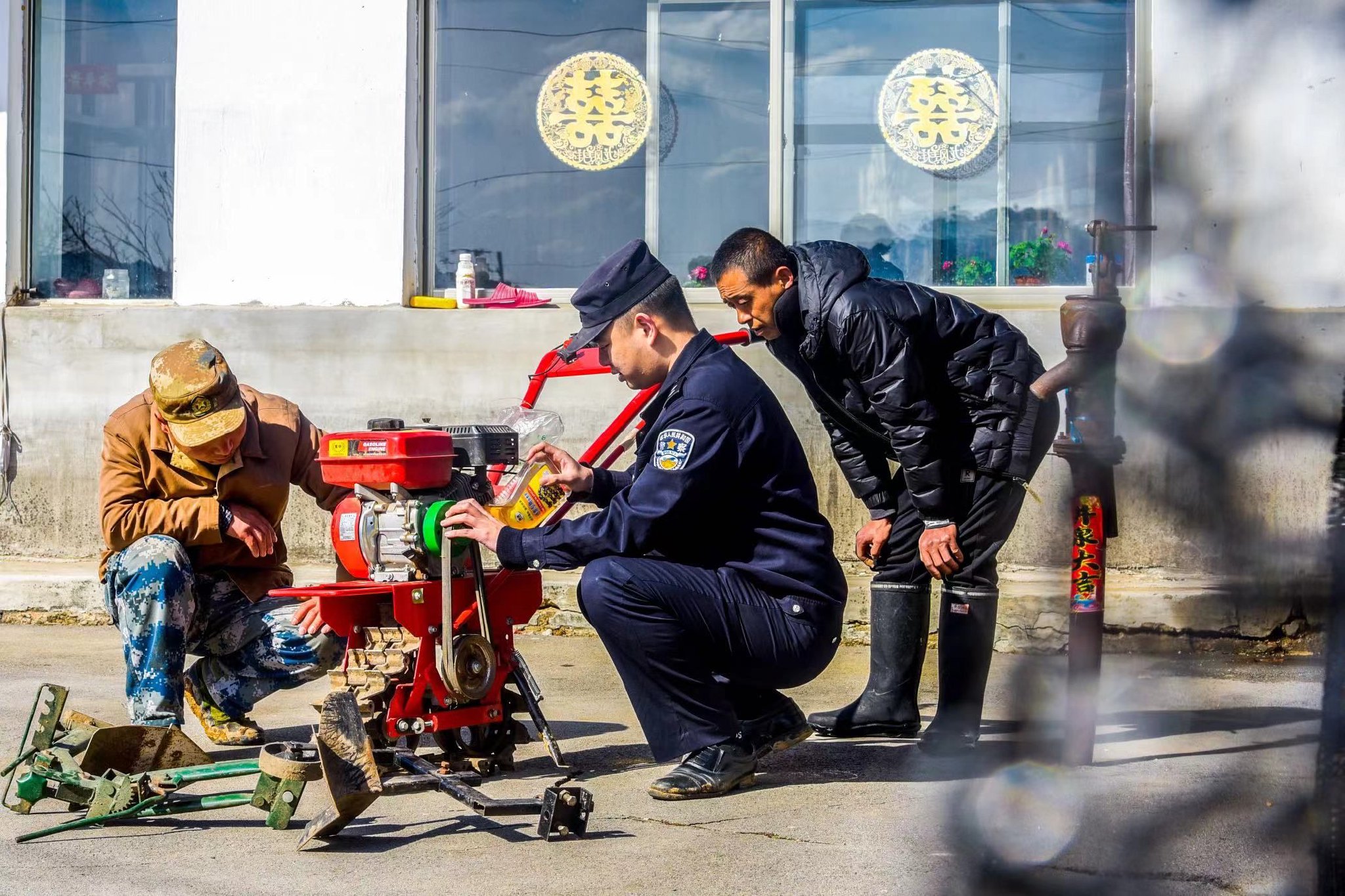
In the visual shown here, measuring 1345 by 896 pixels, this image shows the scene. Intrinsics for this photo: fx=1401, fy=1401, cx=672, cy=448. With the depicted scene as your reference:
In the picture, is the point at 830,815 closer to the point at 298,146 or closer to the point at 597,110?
the point at 597,110

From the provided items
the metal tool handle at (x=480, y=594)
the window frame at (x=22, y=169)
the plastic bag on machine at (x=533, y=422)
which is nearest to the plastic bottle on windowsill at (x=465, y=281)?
the window frame at (x=22, y=169)

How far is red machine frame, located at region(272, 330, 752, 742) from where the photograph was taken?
11.5 feet

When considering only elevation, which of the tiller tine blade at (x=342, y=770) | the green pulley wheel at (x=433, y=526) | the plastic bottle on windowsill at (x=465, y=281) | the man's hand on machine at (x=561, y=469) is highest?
the plastic bottle on windowsill at (x=465, y=281)

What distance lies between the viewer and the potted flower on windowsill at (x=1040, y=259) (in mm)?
6770

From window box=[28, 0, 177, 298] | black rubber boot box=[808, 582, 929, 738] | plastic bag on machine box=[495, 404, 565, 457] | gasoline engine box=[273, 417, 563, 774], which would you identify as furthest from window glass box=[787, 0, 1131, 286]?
gasoline engine box=[273, 417, 563, 774]

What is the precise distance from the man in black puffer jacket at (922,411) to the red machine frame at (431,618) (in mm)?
537

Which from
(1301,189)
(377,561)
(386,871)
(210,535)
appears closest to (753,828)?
(386,871)

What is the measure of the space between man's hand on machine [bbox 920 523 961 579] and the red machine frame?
86 centimetres

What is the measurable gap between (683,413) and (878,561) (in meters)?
1.16

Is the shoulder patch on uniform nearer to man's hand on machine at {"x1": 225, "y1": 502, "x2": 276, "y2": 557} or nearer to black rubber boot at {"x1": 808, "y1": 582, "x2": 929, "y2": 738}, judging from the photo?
black rubber boot at {"x1": 808, "y1": 582, "x2": 929, "y2": 738}

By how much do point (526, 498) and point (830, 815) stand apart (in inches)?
46.1

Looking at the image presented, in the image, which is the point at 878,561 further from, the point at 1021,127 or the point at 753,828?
the point at 1021,127

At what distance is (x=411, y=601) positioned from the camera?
3.49 metres

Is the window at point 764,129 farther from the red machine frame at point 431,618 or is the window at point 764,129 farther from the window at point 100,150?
the red machine frame at point 431,618
